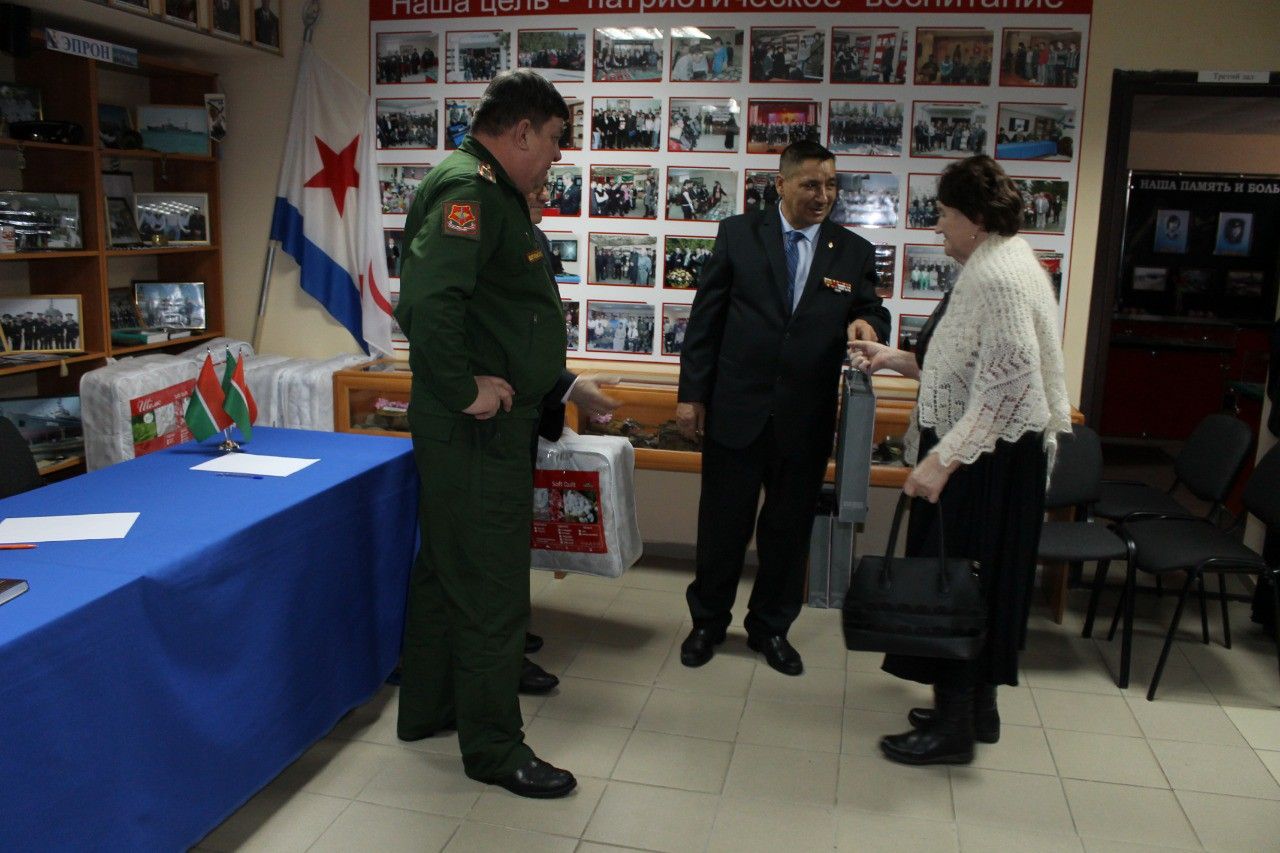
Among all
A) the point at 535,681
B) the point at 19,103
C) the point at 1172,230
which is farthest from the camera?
the point at 1172,230

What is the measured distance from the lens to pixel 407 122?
15.1 ft

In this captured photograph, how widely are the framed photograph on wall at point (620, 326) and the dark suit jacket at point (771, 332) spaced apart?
1.23 metres

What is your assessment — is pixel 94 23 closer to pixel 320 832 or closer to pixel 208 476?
pixel 208 476

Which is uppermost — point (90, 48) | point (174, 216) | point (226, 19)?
point (226, 19)

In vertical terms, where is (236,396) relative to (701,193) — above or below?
below

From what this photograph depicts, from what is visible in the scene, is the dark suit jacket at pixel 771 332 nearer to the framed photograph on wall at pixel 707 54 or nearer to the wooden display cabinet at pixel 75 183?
the framed photograph on wall at pixel 707 54

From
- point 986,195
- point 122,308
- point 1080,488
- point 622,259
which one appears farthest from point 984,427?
point 122,308

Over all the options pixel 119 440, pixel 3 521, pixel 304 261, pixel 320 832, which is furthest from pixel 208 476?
pixel 304 261

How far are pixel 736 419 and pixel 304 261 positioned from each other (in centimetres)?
255

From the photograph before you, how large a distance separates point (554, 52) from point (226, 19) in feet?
4.55

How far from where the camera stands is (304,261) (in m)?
4.74

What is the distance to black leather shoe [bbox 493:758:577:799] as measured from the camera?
100 inches

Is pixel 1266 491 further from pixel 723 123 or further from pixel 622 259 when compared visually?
pixel 622 259

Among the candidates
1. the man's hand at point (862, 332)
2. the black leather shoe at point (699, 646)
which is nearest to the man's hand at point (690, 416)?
the man's hand at point (862, 332)
